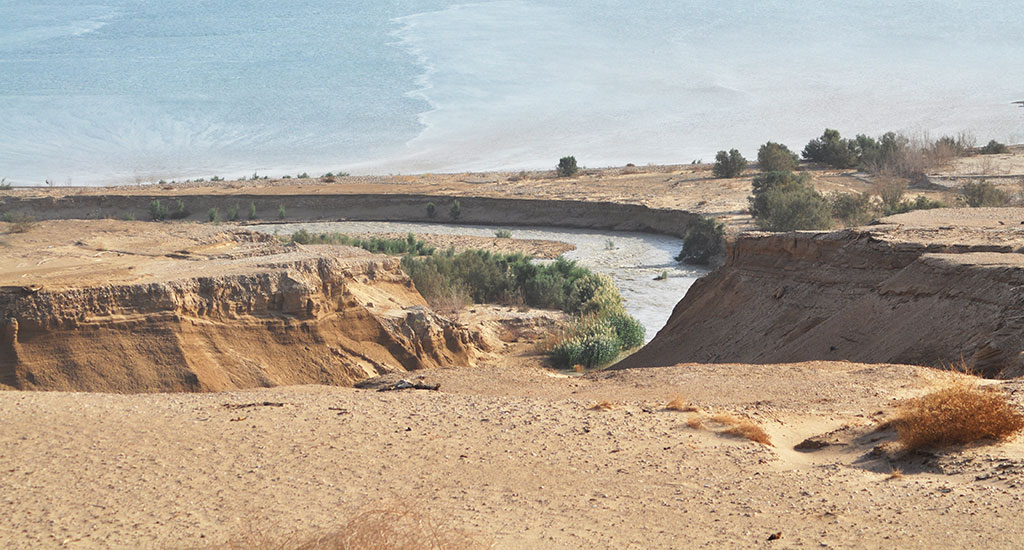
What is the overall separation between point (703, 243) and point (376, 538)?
25.8m

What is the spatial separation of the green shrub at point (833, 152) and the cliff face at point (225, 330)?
3685 cm

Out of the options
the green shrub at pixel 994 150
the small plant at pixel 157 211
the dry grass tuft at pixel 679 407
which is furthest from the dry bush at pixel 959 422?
the green shrub at pixel 994 150

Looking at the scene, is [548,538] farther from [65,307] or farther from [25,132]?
[25,132]

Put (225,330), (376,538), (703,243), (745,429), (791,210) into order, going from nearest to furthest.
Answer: (376,538), (745,429), (225,330), (791,210), (703,243)

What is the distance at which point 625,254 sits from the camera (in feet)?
104

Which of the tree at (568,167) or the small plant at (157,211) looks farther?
the tree at (568,167)

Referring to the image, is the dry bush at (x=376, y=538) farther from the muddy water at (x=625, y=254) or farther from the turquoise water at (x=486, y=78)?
the turquoise water at (x=486, y=78)

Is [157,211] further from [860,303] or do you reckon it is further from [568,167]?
[860,303]

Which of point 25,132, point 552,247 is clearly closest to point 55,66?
point 25,132

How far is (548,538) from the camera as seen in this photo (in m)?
5.82

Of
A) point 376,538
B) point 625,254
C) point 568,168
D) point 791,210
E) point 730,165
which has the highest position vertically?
point 568,168

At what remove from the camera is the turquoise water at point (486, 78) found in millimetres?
76062

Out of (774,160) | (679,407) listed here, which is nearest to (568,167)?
(774,160)

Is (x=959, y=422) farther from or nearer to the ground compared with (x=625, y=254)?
farther from the ground
